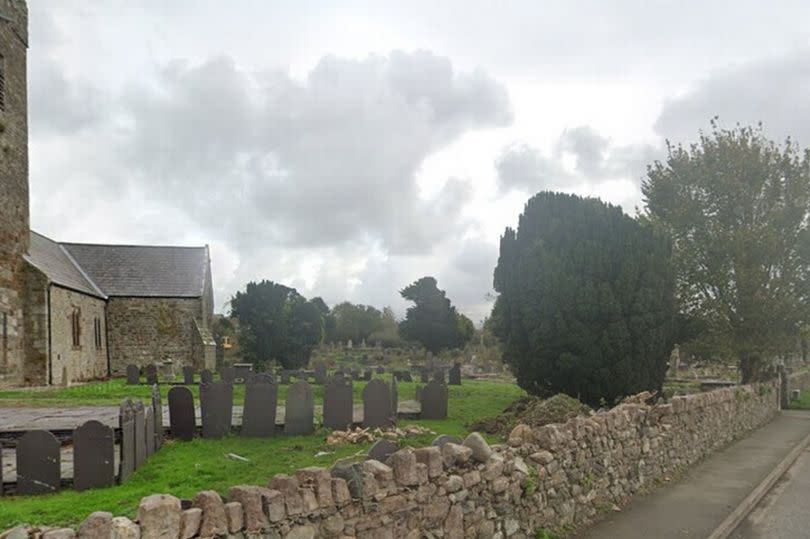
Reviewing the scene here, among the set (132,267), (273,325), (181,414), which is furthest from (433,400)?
(132,267)

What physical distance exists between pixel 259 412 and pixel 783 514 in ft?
30.3

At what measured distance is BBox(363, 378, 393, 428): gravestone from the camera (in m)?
14.1

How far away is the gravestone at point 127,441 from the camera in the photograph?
919 centimetres

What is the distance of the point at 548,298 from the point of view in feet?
57.6

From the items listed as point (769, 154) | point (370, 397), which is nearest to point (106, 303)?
point (370, 397)

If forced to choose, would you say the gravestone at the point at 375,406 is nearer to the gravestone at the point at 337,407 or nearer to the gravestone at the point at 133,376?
the gravestone at the point at 337,407

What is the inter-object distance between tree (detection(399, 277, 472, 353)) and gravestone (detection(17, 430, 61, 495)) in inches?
1941

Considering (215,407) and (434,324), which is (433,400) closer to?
(215,407)

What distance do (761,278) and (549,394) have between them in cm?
1257

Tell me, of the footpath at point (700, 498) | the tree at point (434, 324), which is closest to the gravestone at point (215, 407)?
the footpath at point (700, 498)

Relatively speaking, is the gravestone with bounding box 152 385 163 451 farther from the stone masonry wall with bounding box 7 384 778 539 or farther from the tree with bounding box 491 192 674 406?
the tree with bounding box 491 192 674 406

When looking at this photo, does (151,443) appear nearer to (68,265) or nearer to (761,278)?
(761,278)

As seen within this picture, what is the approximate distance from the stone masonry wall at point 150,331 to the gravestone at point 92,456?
2716 centimetres

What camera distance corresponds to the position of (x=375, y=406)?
14.1m
